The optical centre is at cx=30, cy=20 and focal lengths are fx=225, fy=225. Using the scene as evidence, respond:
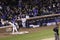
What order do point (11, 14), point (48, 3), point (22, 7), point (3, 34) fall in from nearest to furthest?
point (3, 34) → point (11, 14) → point (22, 7) → point (48, 3)

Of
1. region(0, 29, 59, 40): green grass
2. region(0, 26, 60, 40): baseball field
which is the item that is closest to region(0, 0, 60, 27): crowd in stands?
region(0, 26, 60, 40): baseball field

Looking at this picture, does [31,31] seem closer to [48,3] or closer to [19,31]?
[19,31]

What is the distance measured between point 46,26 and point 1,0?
5.96m

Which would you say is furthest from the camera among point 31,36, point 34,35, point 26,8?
point 26,8

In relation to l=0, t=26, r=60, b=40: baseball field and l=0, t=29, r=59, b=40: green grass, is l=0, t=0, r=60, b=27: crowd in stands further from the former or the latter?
l=0, t=29, r=59, b=40: green grass

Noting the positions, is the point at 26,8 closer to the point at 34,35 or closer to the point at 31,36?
the point at 34,35

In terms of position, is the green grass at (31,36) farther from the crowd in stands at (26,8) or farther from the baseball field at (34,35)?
the crowd in stands at (26,8)

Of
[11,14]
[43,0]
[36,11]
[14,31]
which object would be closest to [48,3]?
[43,0]

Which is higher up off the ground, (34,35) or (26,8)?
(26,8)

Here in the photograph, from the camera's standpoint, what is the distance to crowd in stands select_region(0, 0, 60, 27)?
78.8 ft

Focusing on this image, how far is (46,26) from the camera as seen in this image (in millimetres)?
24375

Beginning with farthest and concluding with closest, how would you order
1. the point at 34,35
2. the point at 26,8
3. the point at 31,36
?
1. the point at 26,8
2. the point at 34,35
3. the point at 31,36

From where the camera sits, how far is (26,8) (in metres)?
25.5

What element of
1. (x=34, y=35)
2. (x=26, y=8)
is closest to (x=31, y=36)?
(x=34, y=35)
